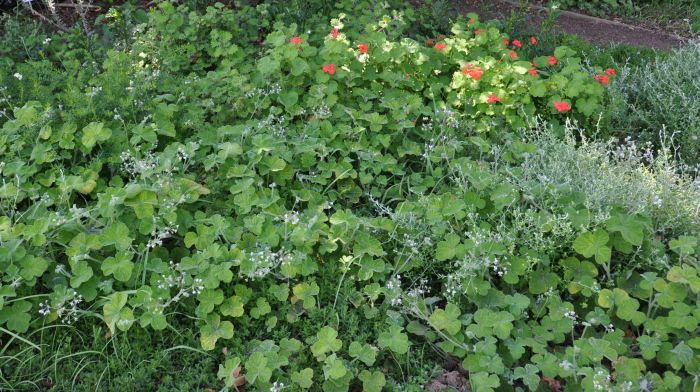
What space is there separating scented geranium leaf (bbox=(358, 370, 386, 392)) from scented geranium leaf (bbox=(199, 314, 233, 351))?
58 centimetres

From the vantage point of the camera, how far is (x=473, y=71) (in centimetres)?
443

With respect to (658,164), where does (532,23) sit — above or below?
below

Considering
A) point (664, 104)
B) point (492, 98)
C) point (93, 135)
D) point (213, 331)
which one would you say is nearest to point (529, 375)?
point (213, 331)

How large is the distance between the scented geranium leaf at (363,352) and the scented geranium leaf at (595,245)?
105cm

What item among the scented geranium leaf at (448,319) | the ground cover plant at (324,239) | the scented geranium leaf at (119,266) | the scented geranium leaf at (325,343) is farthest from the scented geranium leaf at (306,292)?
the scented geranium leaf at (119,266)

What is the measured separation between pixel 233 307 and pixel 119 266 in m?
0.52

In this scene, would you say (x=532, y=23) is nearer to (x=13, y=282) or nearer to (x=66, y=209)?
(x=66, y=209)

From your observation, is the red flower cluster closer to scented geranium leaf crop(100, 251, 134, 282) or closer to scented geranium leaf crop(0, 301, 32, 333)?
scented geranium leaf crop(100, 251, 134, 282)

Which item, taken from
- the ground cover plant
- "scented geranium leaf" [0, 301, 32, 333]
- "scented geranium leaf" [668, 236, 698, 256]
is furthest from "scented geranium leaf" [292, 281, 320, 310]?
"scented geranium leaf" [668, 236, 698, 256]

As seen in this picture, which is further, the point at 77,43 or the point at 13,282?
the point at 77,43

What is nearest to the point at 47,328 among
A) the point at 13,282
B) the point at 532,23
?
the point at 13,282

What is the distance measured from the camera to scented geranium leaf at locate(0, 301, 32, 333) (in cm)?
298

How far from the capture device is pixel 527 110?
4.47 m

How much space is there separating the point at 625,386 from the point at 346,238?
135cm
